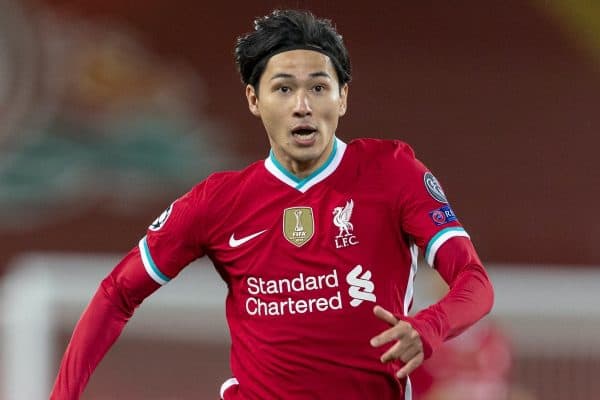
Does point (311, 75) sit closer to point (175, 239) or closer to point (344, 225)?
point (344, 225)

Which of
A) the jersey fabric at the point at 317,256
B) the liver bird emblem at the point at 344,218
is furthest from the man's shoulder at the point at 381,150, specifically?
the liver bird emblem at the point at 344,218

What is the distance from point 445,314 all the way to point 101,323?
3.00 ft

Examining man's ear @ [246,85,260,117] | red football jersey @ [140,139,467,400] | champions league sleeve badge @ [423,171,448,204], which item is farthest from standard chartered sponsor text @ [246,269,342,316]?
man's ear @ [246,85,260,117]

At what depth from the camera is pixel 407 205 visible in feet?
8.82

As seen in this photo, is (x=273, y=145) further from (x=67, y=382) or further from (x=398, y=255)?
(x=67, y=382)

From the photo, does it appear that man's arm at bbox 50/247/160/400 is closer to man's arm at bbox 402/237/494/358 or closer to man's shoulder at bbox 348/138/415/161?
man's shoulder at bbox 348/138/415/161

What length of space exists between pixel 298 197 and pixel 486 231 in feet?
15.5

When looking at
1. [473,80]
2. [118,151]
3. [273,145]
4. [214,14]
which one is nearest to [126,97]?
[118,151]

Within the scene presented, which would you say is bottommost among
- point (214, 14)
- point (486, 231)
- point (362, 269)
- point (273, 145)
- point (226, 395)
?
point (486, 231)

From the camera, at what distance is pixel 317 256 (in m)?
2.70

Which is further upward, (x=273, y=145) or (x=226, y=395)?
(x=273, y=145)

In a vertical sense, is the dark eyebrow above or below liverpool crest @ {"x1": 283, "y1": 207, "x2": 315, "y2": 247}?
above

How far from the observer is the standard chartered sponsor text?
2678mm

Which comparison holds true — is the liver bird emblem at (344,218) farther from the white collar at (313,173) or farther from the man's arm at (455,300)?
the man's arm at (455,300)
